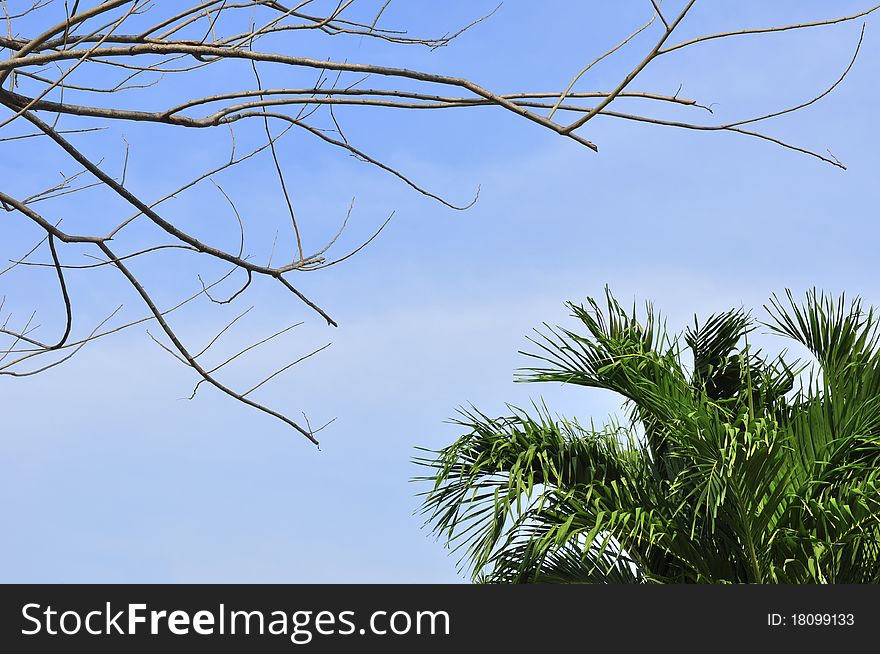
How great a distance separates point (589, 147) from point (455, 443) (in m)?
3.44

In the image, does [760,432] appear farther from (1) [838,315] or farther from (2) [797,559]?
(1) [838,315]

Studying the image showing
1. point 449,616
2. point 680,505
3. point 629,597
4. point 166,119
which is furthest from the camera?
point 680,505

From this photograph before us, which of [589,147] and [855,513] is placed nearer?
[589,147]

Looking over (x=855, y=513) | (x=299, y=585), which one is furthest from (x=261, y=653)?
(x=855, y=513)

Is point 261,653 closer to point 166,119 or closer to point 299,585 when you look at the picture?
point 299,585

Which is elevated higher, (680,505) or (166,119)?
(166,119)

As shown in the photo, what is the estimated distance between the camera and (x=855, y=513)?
4203mm

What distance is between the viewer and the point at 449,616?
3.07m

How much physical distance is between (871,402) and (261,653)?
3.37 metres

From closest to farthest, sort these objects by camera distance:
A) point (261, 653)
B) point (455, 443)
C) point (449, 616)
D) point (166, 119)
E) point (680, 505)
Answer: point (166, 119) < point (261, 653) < point (449, 616) < point (680, 505) < point (455, 443)

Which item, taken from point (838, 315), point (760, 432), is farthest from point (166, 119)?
point (838, 315)

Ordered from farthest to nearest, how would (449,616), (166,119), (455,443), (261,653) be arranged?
(455,443) < (449,616) < (261,653) < (166,119)

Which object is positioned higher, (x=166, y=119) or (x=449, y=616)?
(x=166, y=119)

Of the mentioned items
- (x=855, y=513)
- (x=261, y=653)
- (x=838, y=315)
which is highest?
(x=838, y=315)
